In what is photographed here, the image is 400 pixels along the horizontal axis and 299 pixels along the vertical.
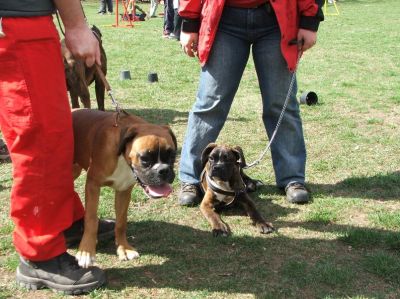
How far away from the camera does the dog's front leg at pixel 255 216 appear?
14.0 feet

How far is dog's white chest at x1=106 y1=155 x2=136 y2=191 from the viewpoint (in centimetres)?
345

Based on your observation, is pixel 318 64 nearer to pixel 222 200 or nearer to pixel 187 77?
pixel 187 77

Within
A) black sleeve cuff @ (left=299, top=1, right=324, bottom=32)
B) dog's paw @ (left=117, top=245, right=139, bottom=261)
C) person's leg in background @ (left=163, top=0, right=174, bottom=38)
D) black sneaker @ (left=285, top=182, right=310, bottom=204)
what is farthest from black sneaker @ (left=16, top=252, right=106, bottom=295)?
person's leg in background @ (left=163, top=0, right=174, bottom=38)

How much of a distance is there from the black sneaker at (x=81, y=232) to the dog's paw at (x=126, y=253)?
10.7 inches

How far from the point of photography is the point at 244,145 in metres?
6.36

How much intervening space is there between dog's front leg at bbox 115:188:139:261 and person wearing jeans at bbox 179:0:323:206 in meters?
0.99

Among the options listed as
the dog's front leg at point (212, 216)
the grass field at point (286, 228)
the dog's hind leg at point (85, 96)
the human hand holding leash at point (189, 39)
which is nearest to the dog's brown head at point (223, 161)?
the dog's front leg at point (212, 216)

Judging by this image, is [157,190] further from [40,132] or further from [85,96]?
[85,96]

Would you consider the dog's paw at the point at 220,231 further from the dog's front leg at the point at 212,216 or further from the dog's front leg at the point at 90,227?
the dog's front leg at the point at 90,227

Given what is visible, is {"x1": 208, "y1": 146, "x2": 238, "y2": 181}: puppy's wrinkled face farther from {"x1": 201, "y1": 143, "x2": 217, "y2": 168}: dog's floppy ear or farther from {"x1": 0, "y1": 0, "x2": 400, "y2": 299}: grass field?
{"x1": 0, "y1": 0, "x2": 400, "y2": 299}: grass field

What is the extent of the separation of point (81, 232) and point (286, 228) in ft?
5.18

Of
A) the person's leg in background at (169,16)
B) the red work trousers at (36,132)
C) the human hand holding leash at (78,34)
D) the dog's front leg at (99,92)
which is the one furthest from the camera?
the person's leg in background at (169,16)

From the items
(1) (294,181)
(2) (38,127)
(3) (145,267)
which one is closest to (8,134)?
(2) (38,127)

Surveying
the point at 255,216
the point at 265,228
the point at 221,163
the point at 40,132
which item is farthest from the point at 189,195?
the point at 40,132
